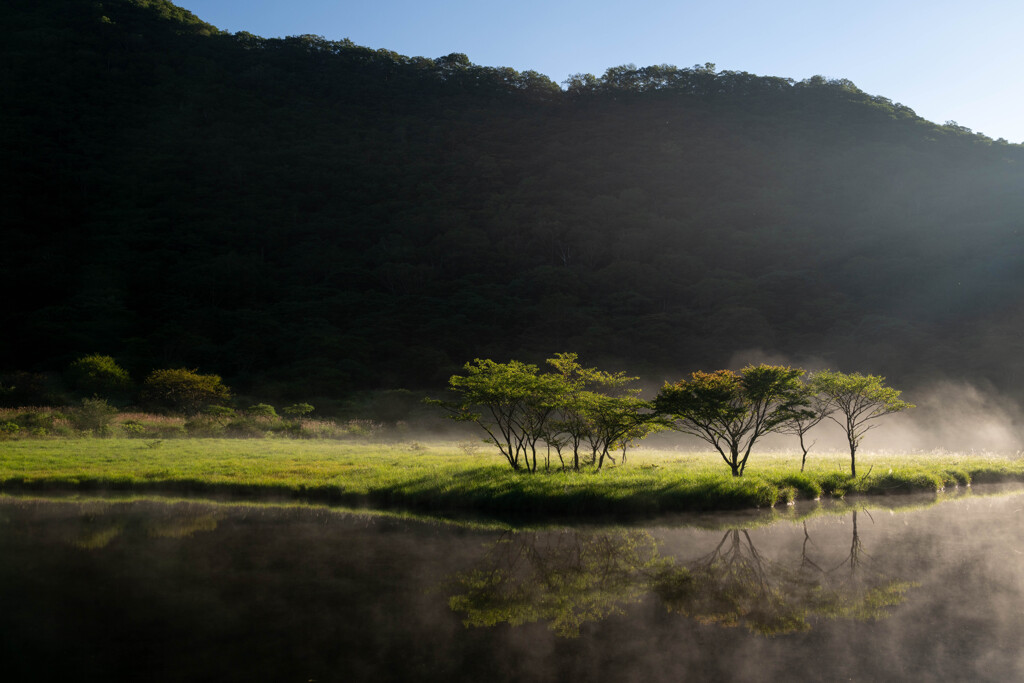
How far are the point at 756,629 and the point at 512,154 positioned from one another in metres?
136

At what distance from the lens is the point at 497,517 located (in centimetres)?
1814

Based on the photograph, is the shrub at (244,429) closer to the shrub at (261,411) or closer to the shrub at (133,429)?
the shrub at (261,411)

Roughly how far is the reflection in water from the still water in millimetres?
55

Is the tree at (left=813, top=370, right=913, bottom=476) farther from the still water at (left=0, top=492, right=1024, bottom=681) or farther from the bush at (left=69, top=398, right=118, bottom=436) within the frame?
the bush at (left=69, top=398, right=118, bottom=436)

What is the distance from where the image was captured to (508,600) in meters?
10.9

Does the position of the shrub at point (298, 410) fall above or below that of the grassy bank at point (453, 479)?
above

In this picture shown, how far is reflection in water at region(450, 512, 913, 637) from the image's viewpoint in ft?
33.3

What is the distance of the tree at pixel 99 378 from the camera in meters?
46.8

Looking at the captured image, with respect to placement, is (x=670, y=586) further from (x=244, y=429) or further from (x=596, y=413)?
(x=244, y=429)

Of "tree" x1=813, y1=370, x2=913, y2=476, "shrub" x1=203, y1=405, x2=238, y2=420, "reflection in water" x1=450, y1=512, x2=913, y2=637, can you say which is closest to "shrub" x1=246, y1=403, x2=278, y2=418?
"shrub" x1=203, y1=405, x2=238, y2=420

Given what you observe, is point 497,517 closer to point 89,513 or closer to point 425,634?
point 425,634

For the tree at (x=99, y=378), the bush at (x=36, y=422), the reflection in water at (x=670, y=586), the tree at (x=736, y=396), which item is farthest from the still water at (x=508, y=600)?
the tree at (x=99, y=378)

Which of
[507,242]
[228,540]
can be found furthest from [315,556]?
[507,242]

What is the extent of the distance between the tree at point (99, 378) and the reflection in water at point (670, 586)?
4449 centimetres
